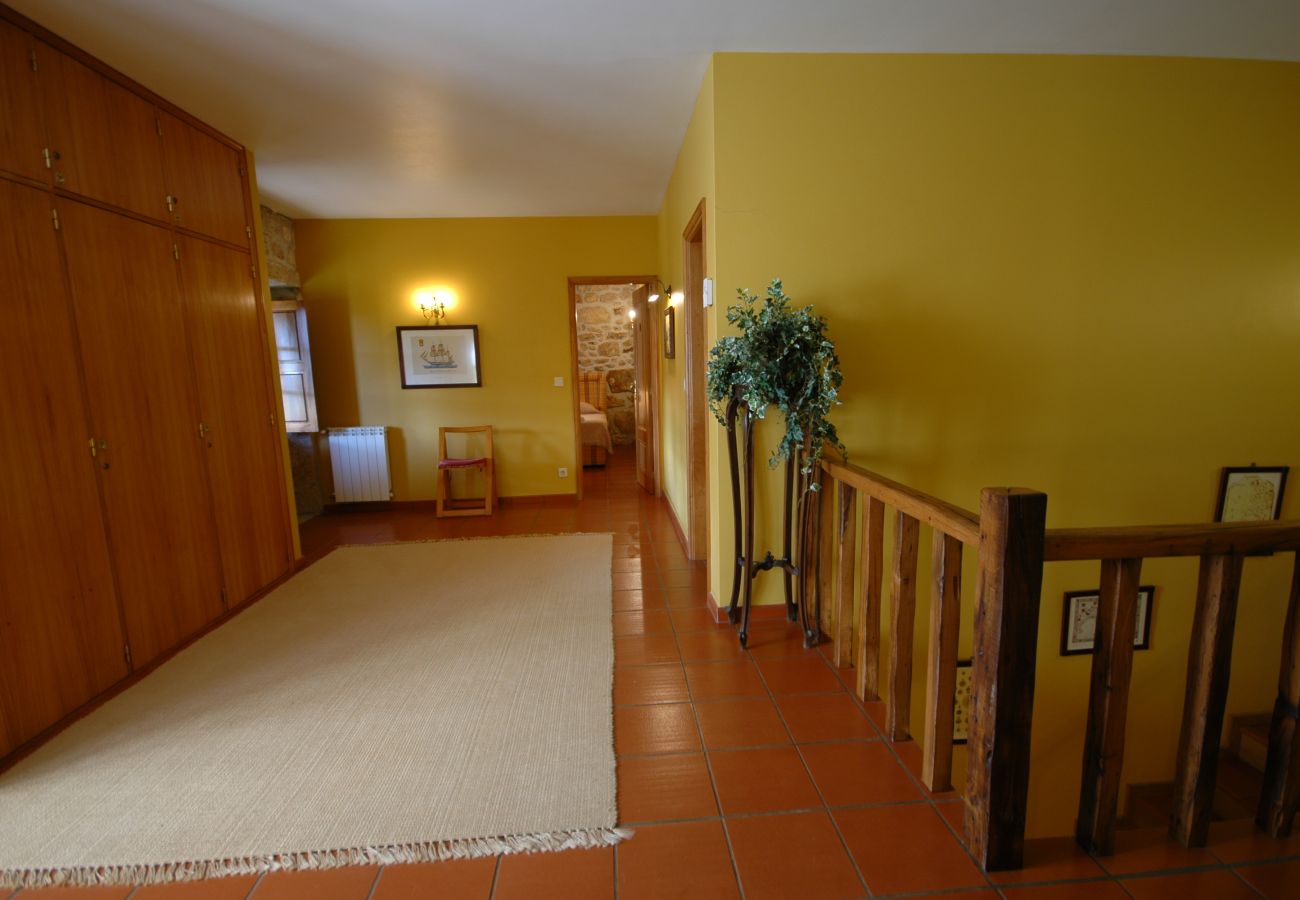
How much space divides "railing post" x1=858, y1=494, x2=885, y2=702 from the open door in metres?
3.26

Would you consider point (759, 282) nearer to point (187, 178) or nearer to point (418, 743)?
point (418, 743)

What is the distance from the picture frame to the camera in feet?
16.7

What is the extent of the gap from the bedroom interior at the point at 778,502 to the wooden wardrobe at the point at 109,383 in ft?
0.05

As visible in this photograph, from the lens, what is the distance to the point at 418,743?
1903 millimetres

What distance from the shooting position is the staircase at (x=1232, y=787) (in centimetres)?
292

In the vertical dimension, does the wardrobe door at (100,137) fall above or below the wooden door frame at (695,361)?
above

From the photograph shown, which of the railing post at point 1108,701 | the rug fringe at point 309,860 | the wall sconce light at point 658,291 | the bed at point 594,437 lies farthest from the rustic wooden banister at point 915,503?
the bed at point 594,437

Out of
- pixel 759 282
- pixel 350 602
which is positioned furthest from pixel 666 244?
pixel 350 602

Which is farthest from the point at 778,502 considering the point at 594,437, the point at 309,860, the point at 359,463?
the point at 594,437

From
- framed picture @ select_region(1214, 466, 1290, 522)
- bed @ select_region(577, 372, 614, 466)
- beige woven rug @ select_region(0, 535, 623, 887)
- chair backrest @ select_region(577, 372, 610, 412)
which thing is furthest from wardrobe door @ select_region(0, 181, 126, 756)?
chair backrest @ select_region(577, 372, 610, 412)

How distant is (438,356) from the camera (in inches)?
203

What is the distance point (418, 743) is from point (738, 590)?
145cm

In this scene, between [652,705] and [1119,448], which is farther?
[1119,448]

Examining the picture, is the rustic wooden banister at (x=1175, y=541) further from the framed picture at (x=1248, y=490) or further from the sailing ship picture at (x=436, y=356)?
the sailing ship picture at (x=436, y=356)
